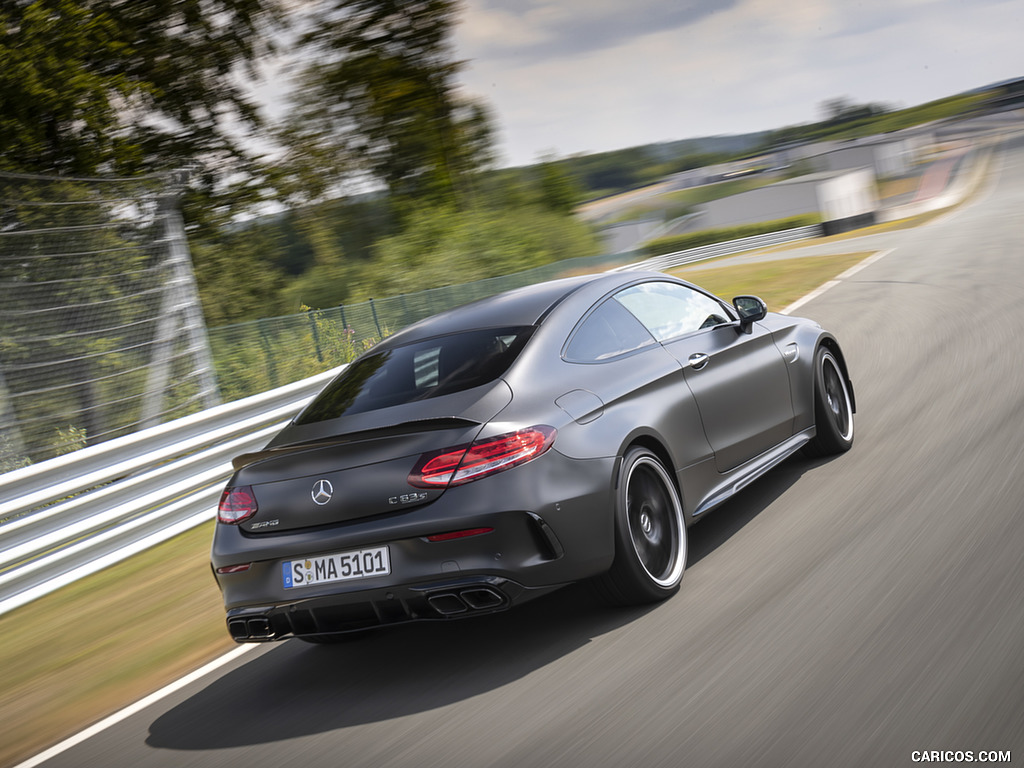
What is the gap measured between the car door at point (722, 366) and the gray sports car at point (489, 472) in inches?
0.7

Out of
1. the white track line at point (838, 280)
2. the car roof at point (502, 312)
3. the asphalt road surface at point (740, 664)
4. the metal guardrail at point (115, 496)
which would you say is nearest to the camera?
the asphalt road surface at point (740, 664)

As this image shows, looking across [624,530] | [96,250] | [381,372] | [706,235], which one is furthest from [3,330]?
[706,235]

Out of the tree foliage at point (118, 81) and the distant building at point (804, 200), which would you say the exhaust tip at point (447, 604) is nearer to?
the tree foliage at point (118, 81)

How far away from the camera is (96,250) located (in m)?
9.34

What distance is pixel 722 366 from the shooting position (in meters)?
5.50

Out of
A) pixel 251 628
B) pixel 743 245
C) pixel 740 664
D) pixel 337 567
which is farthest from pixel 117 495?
pixel 743 245

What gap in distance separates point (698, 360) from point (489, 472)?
1.69 metres

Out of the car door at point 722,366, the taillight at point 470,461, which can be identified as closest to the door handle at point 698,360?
the car door at point 722,366

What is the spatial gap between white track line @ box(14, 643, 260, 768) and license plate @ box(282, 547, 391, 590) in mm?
1080

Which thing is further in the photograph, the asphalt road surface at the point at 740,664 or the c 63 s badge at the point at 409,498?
the c 63 s badge at the point at 409,498

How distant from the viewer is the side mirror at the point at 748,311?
5914mm

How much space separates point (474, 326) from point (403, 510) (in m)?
1.22

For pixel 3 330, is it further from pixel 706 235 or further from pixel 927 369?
pixel 706 235

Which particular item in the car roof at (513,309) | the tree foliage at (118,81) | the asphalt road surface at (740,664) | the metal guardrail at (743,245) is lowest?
the metal guardrail at (743,245)
